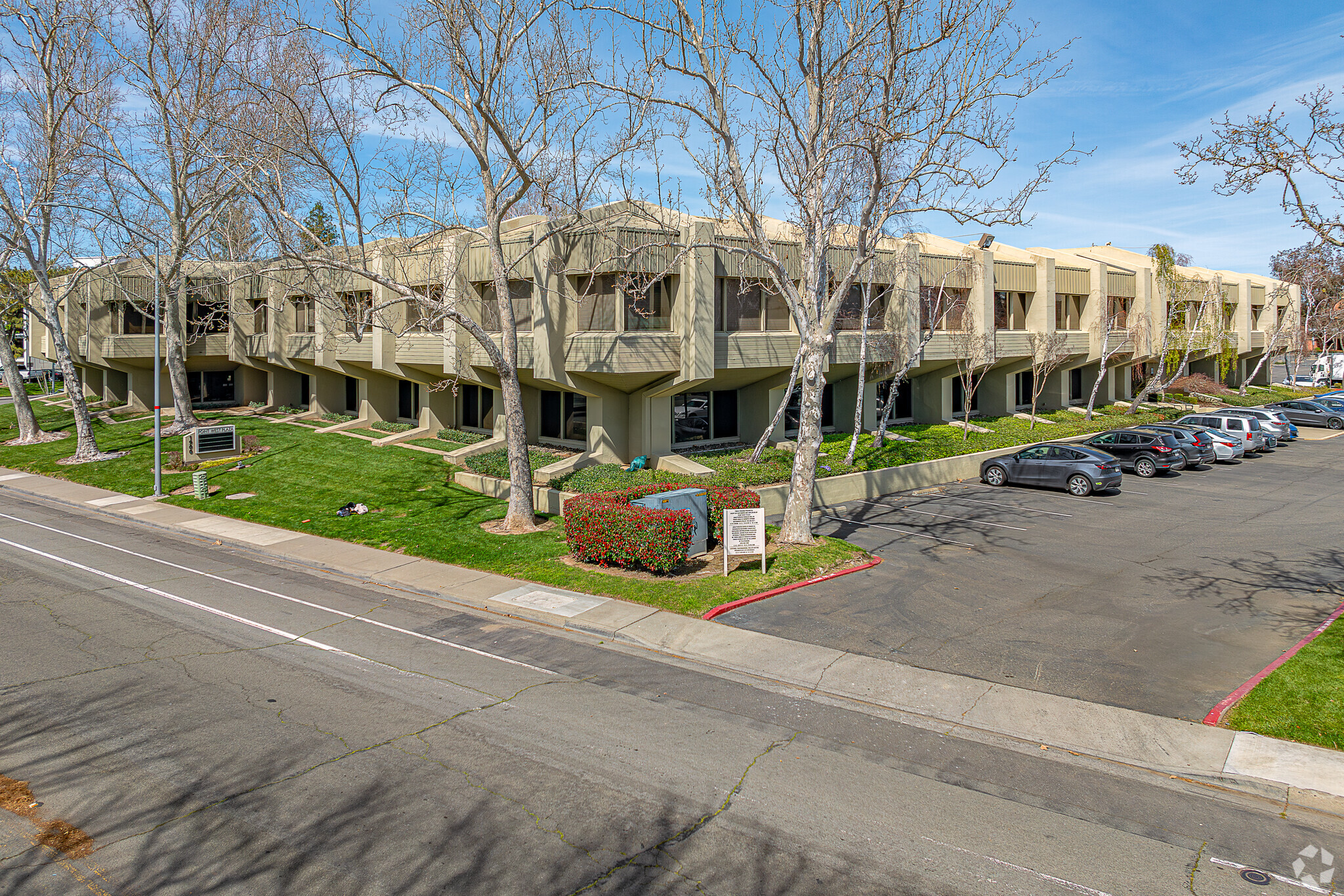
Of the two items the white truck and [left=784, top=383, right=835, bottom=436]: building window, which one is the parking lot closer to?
[left=784, top=383, right=835, bottom=436]: building window

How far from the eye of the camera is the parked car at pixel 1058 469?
24.4 metres

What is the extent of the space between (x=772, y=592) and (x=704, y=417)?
14.1 m

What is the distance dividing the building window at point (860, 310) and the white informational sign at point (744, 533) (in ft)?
49.9

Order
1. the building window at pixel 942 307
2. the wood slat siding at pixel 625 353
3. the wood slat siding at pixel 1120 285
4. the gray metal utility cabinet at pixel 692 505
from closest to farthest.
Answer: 1. the gray metal utility cabinet at pixel 692 505
2. the wood slat siding at pixel 625 353
3. the building window at pixel 942 307
4. the wood slat siding at pixel 1120 285

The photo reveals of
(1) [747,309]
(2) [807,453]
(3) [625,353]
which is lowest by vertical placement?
(2) [807,453]

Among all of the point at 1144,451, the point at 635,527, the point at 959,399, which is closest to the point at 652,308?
the point at 635,527

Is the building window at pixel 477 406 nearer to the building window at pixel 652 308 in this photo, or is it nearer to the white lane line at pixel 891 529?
the building window at pixel 652 308

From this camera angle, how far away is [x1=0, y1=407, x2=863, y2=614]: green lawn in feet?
49.6

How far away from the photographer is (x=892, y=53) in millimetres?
14938

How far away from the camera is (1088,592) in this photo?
14.6 m

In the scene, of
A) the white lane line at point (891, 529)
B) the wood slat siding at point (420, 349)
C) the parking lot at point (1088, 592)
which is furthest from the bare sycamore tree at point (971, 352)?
the wood slat siding at point (420, 349)

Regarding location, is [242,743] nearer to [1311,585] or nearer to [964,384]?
[1311,585]

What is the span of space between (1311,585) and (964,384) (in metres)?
17.8

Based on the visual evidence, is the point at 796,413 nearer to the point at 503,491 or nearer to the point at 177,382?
the point at 503,491
